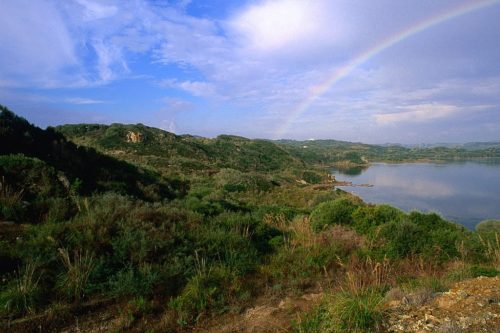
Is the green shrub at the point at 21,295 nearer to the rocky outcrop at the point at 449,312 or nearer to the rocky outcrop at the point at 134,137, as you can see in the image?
the rocky outcrop at the point at 449,312

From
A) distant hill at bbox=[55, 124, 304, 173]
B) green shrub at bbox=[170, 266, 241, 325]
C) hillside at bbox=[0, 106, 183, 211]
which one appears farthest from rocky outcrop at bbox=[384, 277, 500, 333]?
distant hill at bbox=[55, 124, 304, 173]

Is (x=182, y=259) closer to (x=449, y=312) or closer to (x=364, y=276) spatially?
(x=364, y=276)

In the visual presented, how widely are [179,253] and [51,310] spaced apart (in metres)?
2.00

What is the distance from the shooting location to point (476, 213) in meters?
41.4

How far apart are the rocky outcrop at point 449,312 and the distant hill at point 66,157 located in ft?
25.1

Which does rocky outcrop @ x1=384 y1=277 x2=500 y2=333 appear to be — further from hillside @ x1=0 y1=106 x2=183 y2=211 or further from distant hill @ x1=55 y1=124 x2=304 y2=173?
distant hill @ x1=55 y1=124 x2=304 y2=173

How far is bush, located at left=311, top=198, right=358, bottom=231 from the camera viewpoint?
370 inches

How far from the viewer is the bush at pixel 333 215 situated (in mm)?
9391

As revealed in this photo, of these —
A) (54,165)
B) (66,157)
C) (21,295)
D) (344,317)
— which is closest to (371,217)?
(344,317)

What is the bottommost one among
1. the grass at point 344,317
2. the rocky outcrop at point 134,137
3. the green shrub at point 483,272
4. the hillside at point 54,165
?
the green shrub at point 483,272

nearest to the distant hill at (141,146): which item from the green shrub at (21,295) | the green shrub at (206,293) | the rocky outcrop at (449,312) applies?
the green shrub at (206,293)

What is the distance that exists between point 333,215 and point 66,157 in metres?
9.28

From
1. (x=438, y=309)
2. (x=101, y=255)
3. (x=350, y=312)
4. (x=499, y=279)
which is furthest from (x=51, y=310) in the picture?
(x=499, y=279)

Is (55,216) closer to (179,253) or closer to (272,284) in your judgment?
(179,253)
